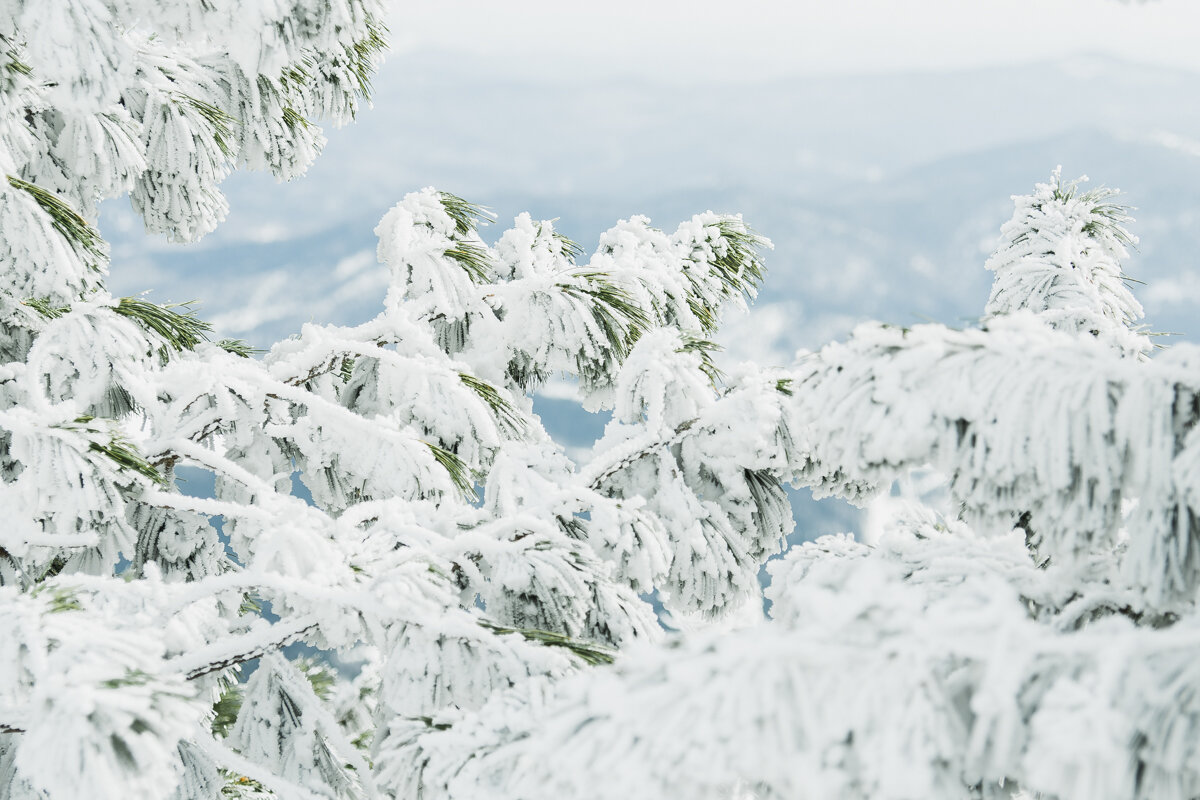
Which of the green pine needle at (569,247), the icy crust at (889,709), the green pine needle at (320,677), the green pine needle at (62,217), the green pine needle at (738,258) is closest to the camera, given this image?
the icy crust at (889,709)

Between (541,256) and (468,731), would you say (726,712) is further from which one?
(541,256)

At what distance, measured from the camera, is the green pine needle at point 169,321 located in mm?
3098

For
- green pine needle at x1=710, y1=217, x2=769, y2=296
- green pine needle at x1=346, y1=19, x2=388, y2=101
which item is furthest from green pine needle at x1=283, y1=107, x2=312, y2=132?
green pine needle at x1=710, y1=217, x2=769, y2=296

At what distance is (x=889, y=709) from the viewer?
100 centimetres

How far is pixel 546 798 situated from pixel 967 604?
58 centimetres

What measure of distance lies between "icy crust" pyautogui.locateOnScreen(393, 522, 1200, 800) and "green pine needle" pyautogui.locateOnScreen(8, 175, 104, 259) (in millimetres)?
2722

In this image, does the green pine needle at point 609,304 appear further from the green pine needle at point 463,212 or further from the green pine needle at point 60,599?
the green pine needle at point 60,599

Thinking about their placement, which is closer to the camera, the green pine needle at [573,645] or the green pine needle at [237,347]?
the green pine needle at [573,645]

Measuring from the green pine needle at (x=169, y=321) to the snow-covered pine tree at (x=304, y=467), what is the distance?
0.01 m

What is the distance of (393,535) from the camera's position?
2.24m

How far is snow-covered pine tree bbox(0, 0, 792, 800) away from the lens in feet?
5.82

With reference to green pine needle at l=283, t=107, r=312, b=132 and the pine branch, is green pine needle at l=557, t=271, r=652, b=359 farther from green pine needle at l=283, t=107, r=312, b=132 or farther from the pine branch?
green pine needle at l=283, t=107, r=312, b=132

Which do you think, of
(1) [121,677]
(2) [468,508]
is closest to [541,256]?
(2) [468,508]

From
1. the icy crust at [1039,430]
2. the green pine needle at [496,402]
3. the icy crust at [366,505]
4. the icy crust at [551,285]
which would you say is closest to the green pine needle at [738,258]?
the icy crust at [551,285]
